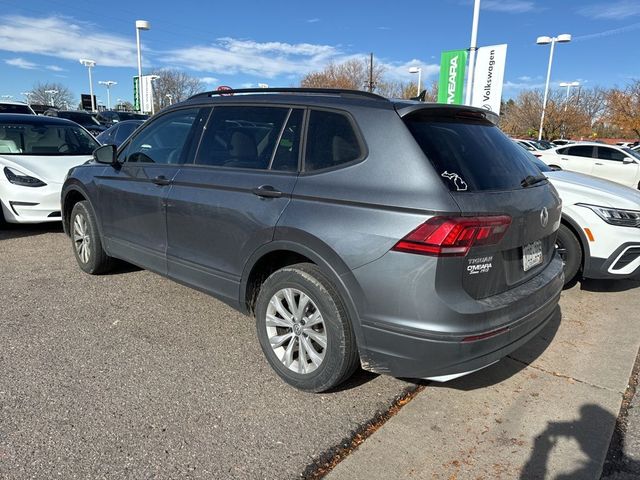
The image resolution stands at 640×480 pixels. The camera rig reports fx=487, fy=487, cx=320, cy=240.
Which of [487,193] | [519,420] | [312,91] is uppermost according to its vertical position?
[312,91]

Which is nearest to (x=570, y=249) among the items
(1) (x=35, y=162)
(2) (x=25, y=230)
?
(1) (x=35, y=162)

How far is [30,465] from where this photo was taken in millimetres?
2279

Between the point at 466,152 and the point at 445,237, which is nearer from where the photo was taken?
the point at 445,237

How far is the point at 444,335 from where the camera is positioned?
239 centimetres

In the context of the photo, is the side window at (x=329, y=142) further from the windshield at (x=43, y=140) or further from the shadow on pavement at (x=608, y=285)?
the windshield at (x=43, y=140)

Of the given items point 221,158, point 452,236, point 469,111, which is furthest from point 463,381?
point 221,158

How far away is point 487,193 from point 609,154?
15.7 m

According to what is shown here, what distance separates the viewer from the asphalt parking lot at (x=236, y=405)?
239cm

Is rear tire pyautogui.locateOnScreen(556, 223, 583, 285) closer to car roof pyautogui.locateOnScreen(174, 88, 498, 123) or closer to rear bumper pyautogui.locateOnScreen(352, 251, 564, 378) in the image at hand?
car roof pyautogui.locateOnScreen(174, 88, 498, 123)

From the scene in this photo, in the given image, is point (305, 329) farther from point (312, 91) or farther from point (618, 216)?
point (618, 216)

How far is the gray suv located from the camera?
2.42 m

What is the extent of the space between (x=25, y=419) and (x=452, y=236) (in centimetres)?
244

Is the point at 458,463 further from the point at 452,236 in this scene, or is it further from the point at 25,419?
the point at 25,419

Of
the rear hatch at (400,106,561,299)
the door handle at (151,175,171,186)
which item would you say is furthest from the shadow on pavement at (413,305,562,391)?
the door handle at (151,175,171,186)
